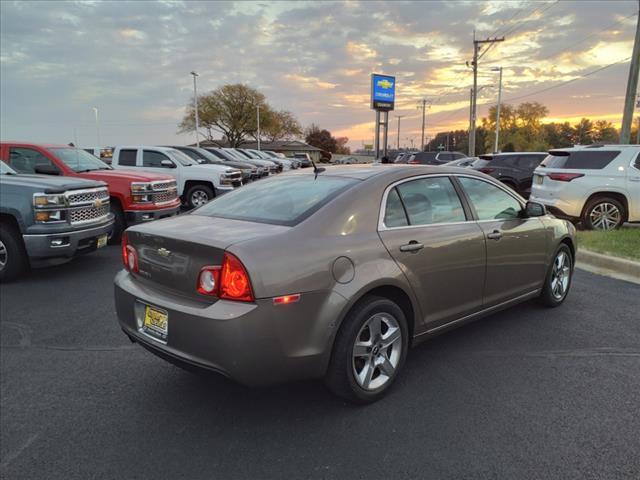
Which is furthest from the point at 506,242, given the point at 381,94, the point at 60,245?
the point at 381,94

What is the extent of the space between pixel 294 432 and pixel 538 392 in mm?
1751

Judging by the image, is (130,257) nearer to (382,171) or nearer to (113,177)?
(382,171)

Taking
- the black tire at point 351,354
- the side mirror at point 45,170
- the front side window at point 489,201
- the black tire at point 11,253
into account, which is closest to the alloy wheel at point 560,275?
the front side window at point 489,201

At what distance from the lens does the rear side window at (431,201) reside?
3.48m

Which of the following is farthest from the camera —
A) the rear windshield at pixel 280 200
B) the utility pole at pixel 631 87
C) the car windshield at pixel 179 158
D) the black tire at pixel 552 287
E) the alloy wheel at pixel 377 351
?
the utility pole at pixel 631 87

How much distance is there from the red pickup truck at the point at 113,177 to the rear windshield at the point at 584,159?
8.03m

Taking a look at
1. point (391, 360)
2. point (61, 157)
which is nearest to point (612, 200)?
point (391, 360)

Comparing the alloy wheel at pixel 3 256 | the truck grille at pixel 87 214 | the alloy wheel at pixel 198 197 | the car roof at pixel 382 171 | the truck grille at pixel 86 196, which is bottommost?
the alloy wheel at pixel 3 256

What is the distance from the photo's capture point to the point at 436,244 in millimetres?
3438

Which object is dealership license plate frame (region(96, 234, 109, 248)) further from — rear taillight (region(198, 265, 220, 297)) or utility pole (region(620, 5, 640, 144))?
utility pole (region(620, 5, 640, 144))

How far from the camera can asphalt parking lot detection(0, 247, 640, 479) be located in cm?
249

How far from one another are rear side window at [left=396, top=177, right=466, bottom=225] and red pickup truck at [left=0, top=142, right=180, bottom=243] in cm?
653

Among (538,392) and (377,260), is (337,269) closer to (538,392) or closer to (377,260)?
(377,260)

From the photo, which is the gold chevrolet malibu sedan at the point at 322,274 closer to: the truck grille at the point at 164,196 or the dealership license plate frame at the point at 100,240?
the dealership license plate frame at the point at 100,240
